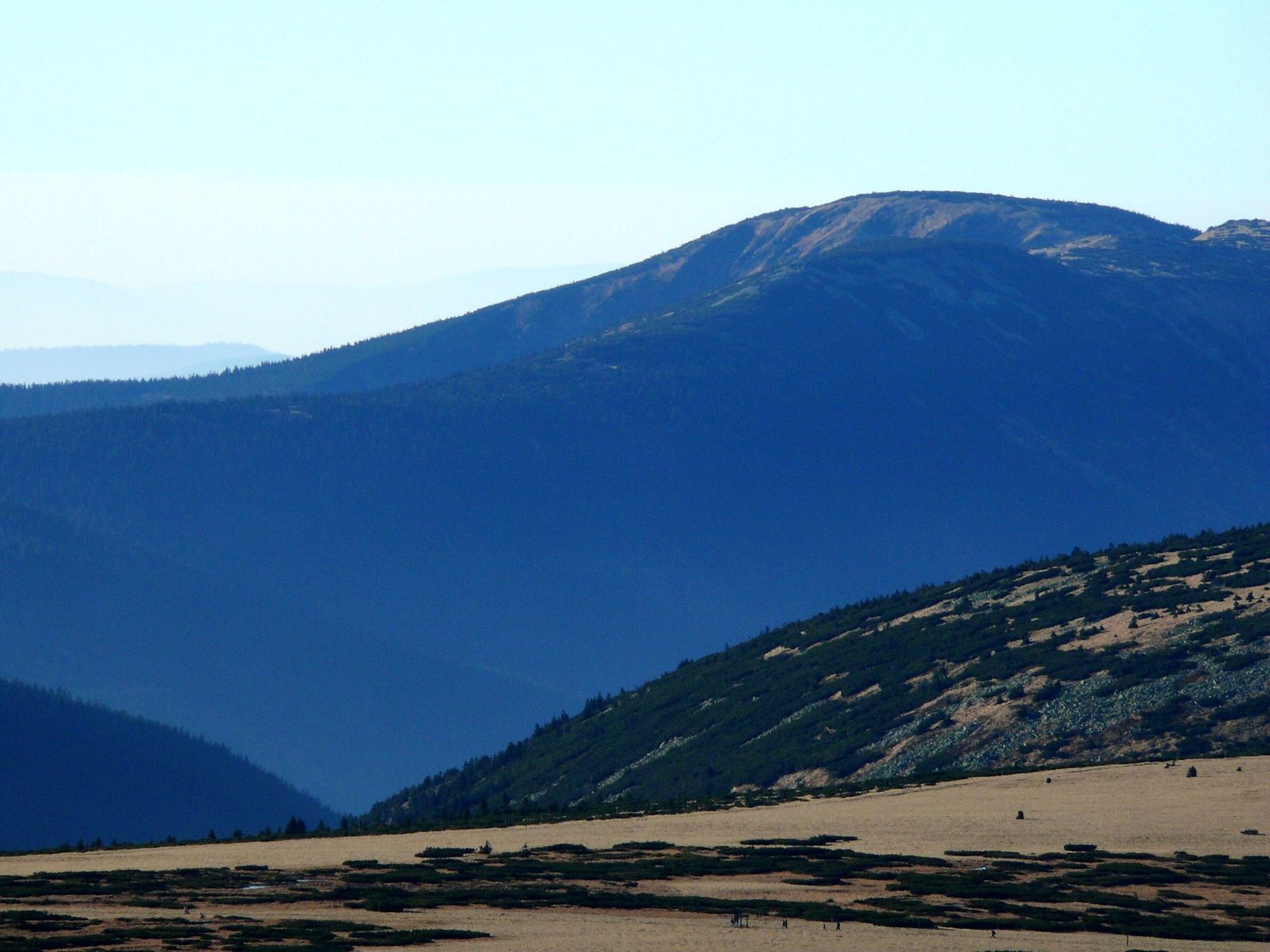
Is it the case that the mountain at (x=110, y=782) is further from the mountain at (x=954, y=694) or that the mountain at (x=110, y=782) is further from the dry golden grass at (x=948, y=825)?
the dry golden grass at (x=948, y=825)

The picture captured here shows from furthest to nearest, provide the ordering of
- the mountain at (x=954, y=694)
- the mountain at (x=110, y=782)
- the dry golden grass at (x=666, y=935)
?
1. the mountain at (x=110, y=782)
2. the mountain at (x=954, y=694)
3. the dry golden grass at (x=666, y=935)

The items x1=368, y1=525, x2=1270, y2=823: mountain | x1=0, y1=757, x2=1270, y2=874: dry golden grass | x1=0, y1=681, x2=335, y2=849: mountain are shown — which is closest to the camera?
x1=0, y1=757, x2=1270, y2=874: dry golden grass

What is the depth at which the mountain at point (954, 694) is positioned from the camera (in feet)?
298

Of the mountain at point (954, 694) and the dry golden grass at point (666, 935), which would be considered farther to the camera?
the mountain at point (954, 694)

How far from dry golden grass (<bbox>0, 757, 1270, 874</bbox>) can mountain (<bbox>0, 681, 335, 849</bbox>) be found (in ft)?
276

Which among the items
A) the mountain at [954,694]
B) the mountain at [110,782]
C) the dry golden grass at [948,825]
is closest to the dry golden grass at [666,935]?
the dry golden grass at [948,825]

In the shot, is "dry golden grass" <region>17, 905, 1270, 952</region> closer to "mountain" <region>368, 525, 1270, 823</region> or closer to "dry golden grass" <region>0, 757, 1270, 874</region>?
"dry golden grass" <region>0, 757, 1270, 874</region>

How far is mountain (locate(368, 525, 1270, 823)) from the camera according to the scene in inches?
3570

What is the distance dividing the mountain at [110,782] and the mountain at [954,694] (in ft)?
98.2

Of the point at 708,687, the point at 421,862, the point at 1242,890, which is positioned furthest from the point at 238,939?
the point at 708,687

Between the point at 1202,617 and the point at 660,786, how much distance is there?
30.6m

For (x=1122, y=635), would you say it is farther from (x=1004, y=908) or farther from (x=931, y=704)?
(x=1004, y=908)

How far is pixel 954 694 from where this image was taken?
104m

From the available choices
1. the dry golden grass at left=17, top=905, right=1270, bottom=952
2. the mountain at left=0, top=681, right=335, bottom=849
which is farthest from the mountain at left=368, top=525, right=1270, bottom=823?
the dry golden grass at left=17, top=905, right=1270, bottom=952
